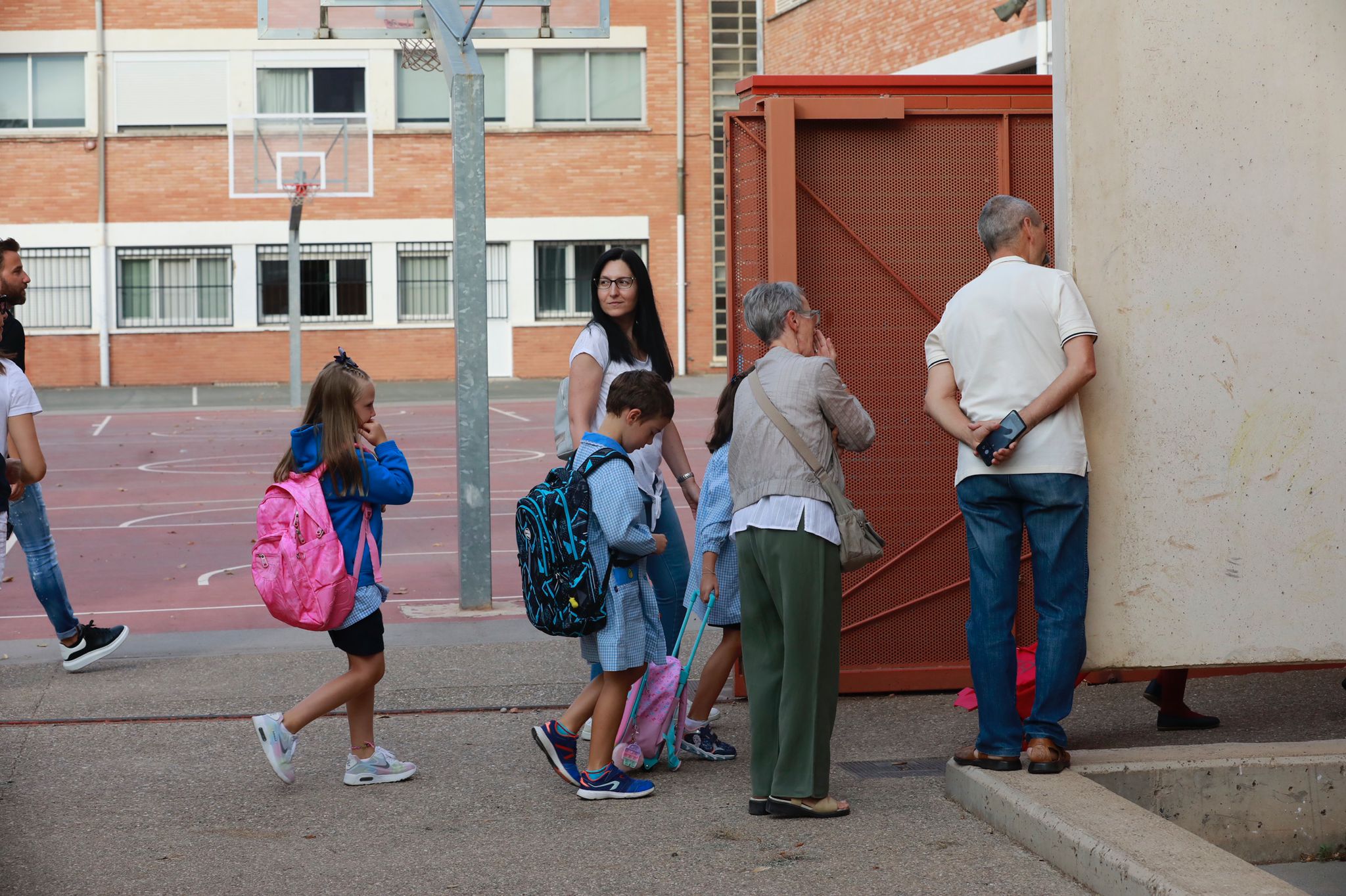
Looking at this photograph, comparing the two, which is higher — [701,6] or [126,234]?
[701,6]

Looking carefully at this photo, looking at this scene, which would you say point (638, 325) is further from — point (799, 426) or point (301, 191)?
point (301, 191)

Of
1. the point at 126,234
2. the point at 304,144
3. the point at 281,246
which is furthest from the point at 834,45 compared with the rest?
the point at 126,234

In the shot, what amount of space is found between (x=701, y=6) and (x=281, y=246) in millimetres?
10475

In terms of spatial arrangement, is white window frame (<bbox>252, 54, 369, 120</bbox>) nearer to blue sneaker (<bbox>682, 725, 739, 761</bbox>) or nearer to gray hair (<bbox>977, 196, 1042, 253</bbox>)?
blue sneaker (<bbox>682, 725, 739, 761</bbox>)

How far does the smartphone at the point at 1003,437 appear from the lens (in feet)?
16.6

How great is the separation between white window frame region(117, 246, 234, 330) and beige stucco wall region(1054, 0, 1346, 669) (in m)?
31.1

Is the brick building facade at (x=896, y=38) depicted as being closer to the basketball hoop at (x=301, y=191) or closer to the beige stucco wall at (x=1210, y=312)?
the basketball hoop at (x=301, y=191)

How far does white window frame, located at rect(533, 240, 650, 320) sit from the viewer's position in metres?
34.9

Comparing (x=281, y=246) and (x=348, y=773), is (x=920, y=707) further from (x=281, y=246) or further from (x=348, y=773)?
(x=281, y=246)

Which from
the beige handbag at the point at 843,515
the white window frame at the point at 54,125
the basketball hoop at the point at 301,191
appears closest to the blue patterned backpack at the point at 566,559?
the beige handbag at the point at 843,515

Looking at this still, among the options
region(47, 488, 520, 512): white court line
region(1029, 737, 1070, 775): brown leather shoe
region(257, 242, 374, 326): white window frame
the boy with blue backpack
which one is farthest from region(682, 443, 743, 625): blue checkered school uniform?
region(257, 242, 374, 326): white window frame

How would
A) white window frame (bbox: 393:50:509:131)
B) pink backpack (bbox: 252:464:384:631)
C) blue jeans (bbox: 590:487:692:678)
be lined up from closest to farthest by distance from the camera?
1. pink backpack (bbox: 252:464:384:631)
2. blue jeans (bbox: 590:487:692:678)
3. white window frame (bbox: 393:50:509:131)

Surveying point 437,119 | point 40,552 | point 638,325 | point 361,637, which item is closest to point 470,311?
point 40,552

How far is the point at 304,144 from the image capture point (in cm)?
2955
